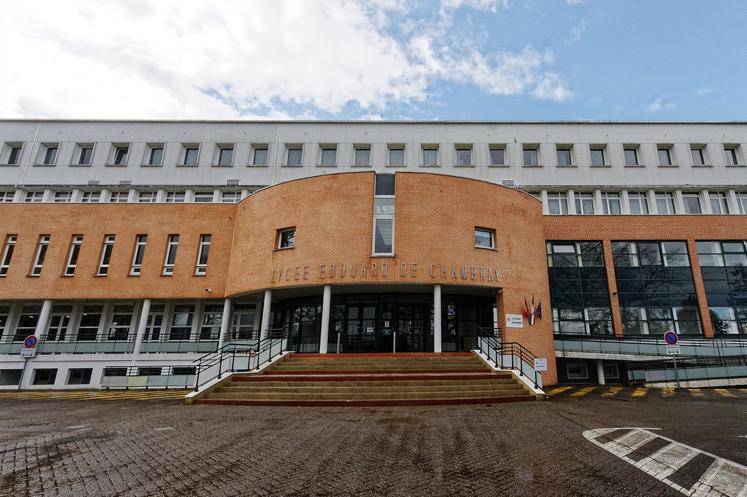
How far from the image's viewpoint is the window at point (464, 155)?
988 inches

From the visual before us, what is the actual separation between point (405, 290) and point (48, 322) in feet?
67.4

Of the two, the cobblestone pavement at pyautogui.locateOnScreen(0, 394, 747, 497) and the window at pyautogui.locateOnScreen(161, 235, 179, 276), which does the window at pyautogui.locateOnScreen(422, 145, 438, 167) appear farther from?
the cobblestone pavement at pyautogui.locateOnScreen(0, 394, 747, 497)

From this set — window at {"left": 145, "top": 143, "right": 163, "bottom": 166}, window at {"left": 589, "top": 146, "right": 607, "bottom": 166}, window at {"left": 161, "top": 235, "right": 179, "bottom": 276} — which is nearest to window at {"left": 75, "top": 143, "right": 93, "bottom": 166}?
window at {"left": 145, "top": 143, "right": 163, "bottom": 166}

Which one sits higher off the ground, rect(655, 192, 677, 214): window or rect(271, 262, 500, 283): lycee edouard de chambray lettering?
rect(655, 192, 677, 214): window

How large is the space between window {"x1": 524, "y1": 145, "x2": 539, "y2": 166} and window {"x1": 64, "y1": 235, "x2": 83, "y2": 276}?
2780 cm

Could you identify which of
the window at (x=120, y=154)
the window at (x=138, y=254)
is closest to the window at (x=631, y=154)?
the window at (x=138, y=254)

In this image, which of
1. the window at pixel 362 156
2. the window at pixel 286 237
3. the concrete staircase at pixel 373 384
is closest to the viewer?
the concrete staircase at pixel 373 384

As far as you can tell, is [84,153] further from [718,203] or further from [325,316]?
[718,203]

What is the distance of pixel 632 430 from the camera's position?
6922 millimetres

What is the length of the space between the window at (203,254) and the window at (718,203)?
30837 millimetres

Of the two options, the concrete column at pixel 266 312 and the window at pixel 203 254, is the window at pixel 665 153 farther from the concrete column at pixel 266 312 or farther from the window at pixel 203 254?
the window at pixel 203 254

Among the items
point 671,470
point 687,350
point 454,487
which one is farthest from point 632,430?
point 687,350

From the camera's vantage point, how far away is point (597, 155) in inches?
984

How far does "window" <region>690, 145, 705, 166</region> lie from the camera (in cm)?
2467
